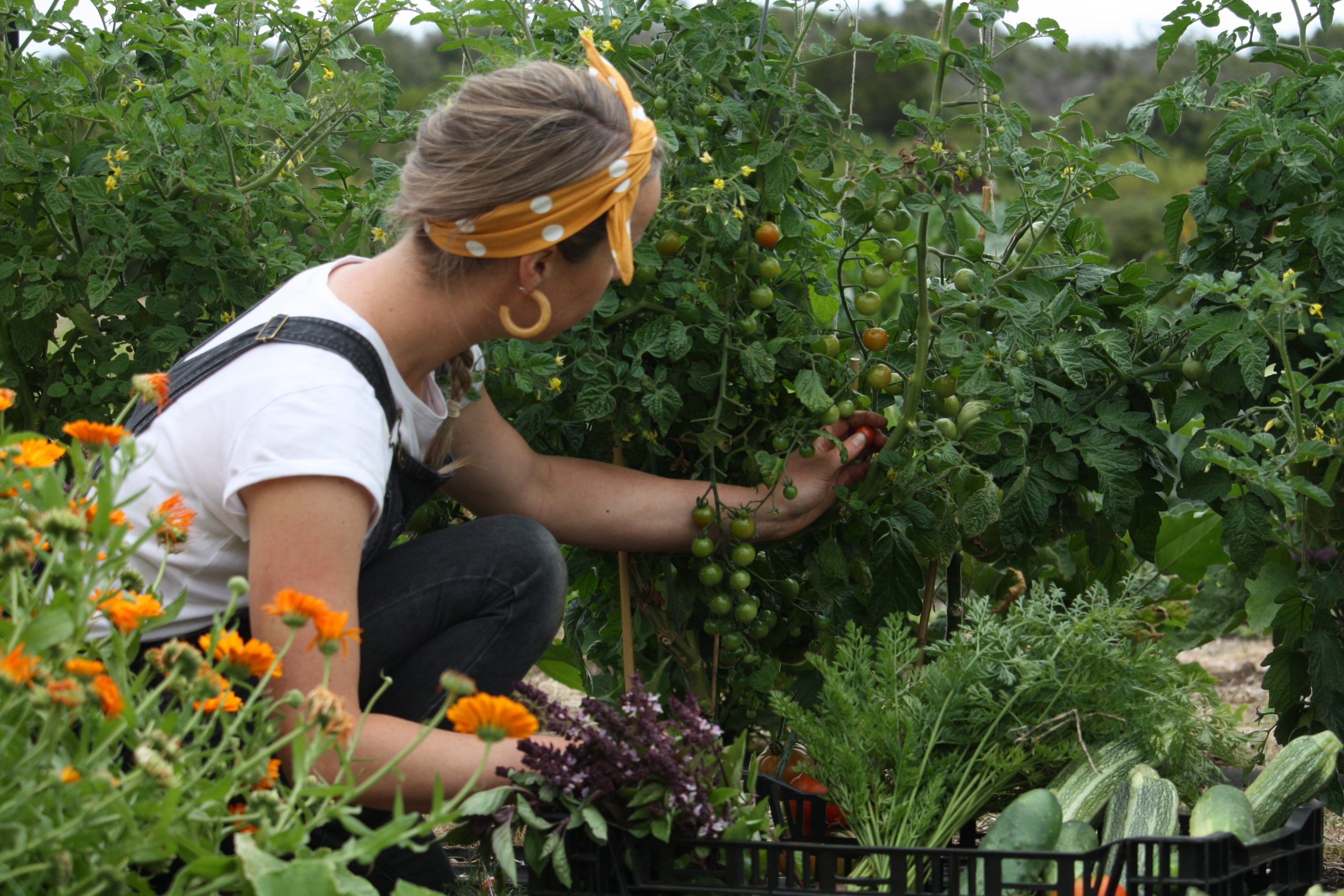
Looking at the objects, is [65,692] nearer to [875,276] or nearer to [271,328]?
[271,328]

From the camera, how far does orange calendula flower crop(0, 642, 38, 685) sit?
2.56 ft

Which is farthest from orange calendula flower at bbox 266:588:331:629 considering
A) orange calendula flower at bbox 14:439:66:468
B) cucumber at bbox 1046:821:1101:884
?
cucumber at bbox 1046:821:1101:884

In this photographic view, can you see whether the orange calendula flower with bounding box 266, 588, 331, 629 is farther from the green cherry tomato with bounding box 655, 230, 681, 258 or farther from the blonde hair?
the green cherry tomato with bounding box 655, 230, 681, 258

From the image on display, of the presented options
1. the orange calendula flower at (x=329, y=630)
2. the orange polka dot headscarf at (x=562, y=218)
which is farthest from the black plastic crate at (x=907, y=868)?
the orange polka dot headscarf at (x=562, y=218)

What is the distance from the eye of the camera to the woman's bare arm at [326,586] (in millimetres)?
1207

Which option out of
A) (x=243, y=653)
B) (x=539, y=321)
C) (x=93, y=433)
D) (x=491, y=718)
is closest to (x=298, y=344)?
(x=539, y=321)

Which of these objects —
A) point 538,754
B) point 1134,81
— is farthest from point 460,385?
point 1134,81

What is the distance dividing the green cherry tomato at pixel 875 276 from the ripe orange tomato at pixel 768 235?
5.3 inches

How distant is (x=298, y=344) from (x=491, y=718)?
654 mm

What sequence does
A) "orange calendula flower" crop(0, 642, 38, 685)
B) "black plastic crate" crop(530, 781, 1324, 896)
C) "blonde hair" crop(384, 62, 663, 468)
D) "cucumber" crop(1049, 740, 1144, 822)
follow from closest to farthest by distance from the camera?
1. "orange calendula flower" crop(0, 642, 38, 685)
2. "black plastic crate" crop(530, 781, 1324, 896)
3. "blonde hair" crop(384, 62, 663, 468)
4. "cucumber" crop(1049, 740, 1144, 822)

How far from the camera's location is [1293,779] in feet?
4.75

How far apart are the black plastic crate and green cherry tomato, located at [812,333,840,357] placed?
2.31 ft

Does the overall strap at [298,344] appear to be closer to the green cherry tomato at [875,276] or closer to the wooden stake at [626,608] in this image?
the wooden stake at [626,608]

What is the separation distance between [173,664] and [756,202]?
3.41 feet
